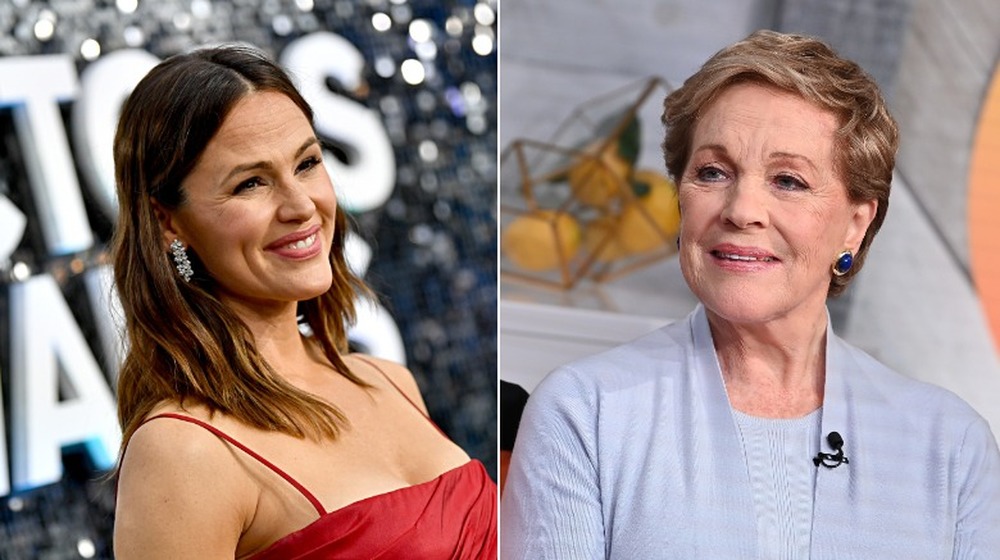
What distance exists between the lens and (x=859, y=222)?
187 cm

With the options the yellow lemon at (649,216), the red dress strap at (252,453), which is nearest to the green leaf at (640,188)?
the yellow lemon at (649,216)

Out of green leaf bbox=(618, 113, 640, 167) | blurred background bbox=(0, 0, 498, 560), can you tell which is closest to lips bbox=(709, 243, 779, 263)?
green leaf bbox=(618, 113, 640, 167)

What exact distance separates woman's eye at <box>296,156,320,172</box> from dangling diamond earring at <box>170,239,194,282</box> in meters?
0.23

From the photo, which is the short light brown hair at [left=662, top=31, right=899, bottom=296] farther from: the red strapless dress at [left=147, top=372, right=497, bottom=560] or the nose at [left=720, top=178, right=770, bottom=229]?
the red strapless dress at [left=147, top=372, right=497, bottom=560]

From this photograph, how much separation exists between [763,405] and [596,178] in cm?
48

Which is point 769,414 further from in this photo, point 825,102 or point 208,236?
point 208,236

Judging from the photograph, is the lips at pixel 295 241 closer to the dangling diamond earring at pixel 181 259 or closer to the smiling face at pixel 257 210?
the smiling face at pixel 257 210

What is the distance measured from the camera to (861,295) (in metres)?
1.94

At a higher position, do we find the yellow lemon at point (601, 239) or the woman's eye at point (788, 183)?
the woman's eye at point (788, 183)

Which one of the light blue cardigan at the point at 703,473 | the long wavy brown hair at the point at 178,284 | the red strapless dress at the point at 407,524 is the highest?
the long wavy brown hair at the point at 178,284

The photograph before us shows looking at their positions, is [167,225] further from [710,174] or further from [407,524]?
[710,174]

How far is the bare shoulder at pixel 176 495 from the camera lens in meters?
1.73

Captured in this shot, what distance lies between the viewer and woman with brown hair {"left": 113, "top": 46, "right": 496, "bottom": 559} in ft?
5.76

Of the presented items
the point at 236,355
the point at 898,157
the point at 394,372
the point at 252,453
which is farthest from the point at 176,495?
the point at 898,157
